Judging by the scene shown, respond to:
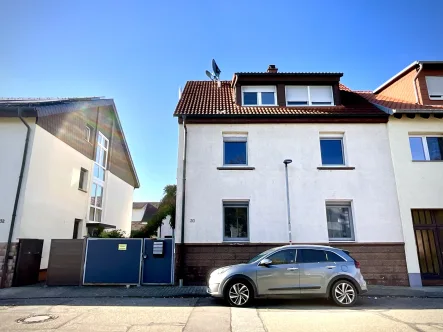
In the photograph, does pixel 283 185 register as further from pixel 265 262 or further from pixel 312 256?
pixel 265 262

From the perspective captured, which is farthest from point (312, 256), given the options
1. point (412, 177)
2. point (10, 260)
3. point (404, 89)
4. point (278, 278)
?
point (10, 260)

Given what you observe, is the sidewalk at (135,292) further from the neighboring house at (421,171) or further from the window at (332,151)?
the window at (332,151)

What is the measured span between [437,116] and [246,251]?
32.6 ft

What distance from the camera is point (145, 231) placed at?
63.2 ft

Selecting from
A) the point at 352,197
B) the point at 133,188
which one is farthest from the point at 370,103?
the point at 133,188

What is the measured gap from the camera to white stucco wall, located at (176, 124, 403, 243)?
A: 11.6 meters

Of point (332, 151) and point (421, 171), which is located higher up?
point (332, 151)

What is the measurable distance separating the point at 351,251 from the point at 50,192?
44.0 ft

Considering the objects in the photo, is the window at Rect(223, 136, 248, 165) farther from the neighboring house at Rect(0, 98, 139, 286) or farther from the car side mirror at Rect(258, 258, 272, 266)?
the neighboring house at Rect(0, 98, 139, 286)

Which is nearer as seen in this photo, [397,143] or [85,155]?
[397,143]

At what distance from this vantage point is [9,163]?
39.7 feet

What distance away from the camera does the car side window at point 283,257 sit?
26.6ft

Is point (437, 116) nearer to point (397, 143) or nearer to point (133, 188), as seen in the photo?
point (397, 143)

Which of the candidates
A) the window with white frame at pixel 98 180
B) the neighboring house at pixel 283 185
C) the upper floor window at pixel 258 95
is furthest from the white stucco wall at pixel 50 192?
the upper floor window at pixel 258 95
